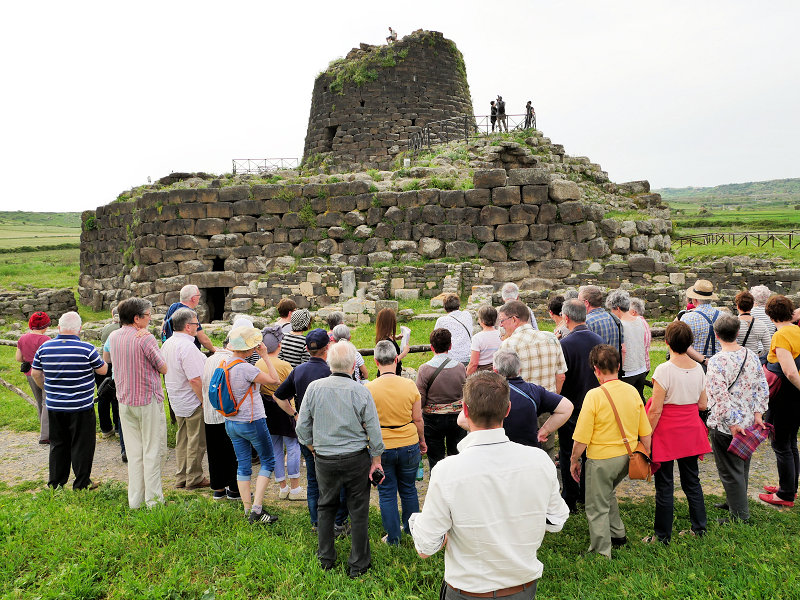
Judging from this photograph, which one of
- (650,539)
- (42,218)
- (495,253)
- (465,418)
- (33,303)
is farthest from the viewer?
(42,218)

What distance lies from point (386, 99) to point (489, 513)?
78.5 feet

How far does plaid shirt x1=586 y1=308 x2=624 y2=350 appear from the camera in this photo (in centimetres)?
639

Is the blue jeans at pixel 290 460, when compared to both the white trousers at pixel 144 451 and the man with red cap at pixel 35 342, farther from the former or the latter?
the man with red cap at pixel 35 342

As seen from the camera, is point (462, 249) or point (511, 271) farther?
point (462, 249)

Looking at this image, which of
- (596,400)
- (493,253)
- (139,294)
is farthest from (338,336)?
(139,294)

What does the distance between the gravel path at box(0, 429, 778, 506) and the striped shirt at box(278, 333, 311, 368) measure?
5.48ft

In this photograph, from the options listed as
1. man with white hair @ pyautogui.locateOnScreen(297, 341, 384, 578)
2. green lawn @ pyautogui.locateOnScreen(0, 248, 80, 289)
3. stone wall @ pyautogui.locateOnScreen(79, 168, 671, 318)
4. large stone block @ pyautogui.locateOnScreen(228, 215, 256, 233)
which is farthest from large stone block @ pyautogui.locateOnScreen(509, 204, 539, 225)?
green lawn @ pyautogui.locateOnScreen(0, 248, 80, 289)

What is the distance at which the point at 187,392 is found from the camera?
6.82 m

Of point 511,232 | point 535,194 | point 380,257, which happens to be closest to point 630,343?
point 511,232

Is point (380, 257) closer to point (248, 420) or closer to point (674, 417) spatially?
point (248, 420)

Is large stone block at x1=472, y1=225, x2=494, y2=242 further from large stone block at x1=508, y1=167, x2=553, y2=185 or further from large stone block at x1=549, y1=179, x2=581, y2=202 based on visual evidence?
large stone block at x1=549, y1=179, x2=581, y2=202

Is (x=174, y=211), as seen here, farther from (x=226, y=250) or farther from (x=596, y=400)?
(x=596, y=400)

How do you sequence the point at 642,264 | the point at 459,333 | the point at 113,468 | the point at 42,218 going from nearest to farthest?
the point at 459,333
the point at 113,468
the point at 642,264
the point at 42,218

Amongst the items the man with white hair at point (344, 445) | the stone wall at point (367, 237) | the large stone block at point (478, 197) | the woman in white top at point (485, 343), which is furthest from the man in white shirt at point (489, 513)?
the large stone block at point (478, 197)
